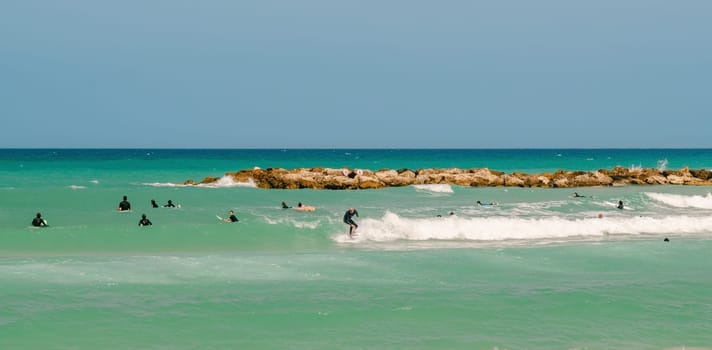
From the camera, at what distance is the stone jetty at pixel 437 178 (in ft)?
153

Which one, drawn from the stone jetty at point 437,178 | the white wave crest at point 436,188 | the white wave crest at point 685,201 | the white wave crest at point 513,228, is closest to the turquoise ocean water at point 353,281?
the white wave crest at point 513,228

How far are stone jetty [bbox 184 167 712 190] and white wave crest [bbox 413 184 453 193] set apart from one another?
1.49 m

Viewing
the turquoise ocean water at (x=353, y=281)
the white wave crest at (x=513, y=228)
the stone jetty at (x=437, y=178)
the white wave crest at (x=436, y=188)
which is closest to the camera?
the turquoise ocean water at (x=353, y=281)

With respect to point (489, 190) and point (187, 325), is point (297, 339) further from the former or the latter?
point (489, 190)

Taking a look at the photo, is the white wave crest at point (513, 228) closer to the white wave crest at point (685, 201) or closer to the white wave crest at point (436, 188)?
the white wave crest at point (685, 201)

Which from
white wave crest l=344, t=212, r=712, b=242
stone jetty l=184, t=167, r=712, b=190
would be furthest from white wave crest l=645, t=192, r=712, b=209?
stone jetty l=184, t=167, r=712, b=190

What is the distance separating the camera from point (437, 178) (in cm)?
5103

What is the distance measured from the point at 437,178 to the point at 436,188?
122 inches

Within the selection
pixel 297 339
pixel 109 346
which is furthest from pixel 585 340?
pixel 109 346

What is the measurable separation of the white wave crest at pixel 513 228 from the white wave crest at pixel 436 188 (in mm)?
17266

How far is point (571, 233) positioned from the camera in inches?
1091

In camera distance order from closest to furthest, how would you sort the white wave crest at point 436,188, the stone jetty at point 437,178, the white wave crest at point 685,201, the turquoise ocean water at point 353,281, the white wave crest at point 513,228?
the turquoise ocean water at point 353,281, the white wave crest at point 513,228, the white wave crest at point 685,201, the stone jetty at point 437,178, the white wave crest at point 436,188

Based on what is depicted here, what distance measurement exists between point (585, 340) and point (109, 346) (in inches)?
300

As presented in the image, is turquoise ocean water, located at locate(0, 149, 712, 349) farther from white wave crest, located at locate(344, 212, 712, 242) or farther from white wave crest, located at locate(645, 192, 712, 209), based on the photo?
white wave crest, located at locate(645, 192, 712, 209)
